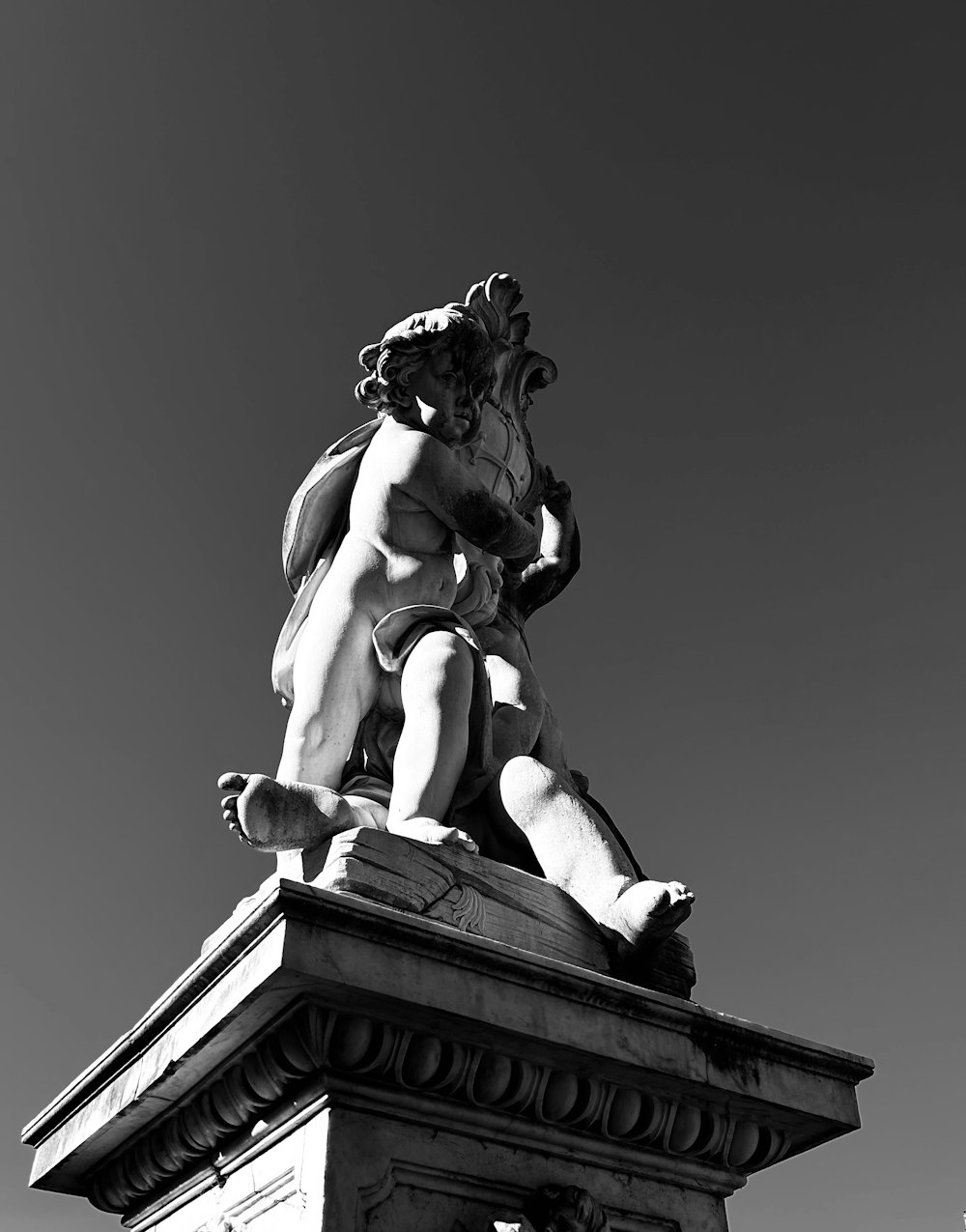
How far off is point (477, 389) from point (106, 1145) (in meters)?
3.33

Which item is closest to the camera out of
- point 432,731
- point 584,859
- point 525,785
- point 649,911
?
point 649,911

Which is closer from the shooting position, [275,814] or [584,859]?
[275,814]

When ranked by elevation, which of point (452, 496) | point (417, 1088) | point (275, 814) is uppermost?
point (452, 496)

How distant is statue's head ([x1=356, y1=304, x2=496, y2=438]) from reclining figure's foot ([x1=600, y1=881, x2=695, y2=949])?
2.32 meters

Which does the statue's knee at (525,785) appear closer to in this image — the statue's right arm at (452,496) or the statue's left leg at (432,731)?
the statue's left leg at (432,731)

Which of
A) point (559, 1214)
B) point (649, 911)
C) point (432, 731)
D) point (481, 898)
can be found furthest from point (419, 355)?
point (559, 1214)

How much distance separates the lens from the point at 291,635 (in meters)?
5.47

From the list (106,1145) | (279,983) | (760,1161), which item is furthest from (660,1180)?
(106,1145)

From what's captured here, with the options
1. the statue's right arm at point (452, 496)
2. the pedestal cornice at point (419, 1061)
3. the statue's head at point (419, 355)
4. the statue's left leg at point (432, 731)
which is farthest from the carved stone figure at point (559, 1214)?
the statue's head at point (419, 355)

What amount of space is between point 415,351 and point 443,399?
242mm

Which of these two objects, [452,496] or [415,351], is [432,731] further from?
[415,351]

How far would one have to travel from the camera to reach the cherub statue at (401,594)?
14.8 ft

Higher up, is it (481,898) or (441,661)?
(441,661)

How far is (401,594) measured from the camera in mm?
5125
